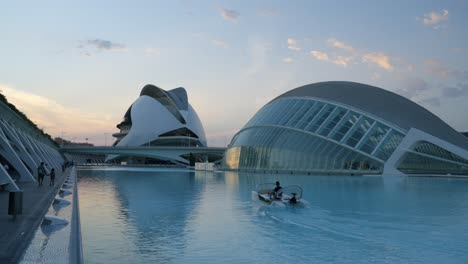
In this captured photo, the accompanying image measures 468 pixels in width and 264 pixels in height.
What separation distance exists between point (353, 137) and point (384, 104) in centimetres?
761

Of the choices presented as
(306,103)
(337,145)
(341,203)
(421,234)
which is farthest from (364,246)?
(306,103)

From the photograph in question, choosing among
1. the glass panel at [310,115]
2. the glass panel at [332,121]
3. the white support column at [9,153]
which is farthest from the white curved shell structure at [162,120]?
the white support column at [9,153]

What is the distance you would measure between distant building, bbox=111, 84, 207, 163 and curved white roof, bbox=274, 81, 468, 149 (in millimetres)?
66292

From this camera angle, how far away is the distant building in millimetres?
122562

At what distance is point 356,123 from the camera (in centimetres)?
4803

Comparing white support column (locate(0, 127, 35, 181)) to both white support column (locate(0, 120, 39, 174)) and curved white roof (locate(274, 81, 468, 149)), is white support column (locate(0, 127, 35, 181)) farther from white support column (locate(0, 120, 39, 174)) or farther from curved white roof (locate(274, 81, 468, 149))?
curved white roof (locate(274, 81, 468, 149))

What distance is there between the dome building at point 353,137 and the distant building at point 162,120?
221 ft

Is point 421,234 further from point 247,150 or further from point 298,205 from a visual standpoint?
point 247,150

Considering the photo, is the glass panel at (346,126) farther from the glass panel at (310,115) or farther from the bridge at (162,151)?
the bridge at (162,151)

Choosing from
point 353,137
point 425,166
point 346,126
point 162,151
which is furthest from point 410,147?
point 162,151

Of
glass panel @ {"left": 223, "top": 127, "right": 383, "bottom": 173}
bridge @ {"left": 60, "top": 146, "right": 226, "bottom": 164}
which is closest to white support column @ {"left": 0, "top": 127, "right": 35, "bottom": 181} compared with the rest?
glass panel @ {"left": 223, "top": 127, "right": 383, "bottom": 173}

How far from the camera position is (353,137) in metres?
47.1

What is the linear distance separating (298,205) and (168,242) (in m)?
8.57


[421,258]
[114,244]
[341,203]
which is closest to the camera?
[421,258]
